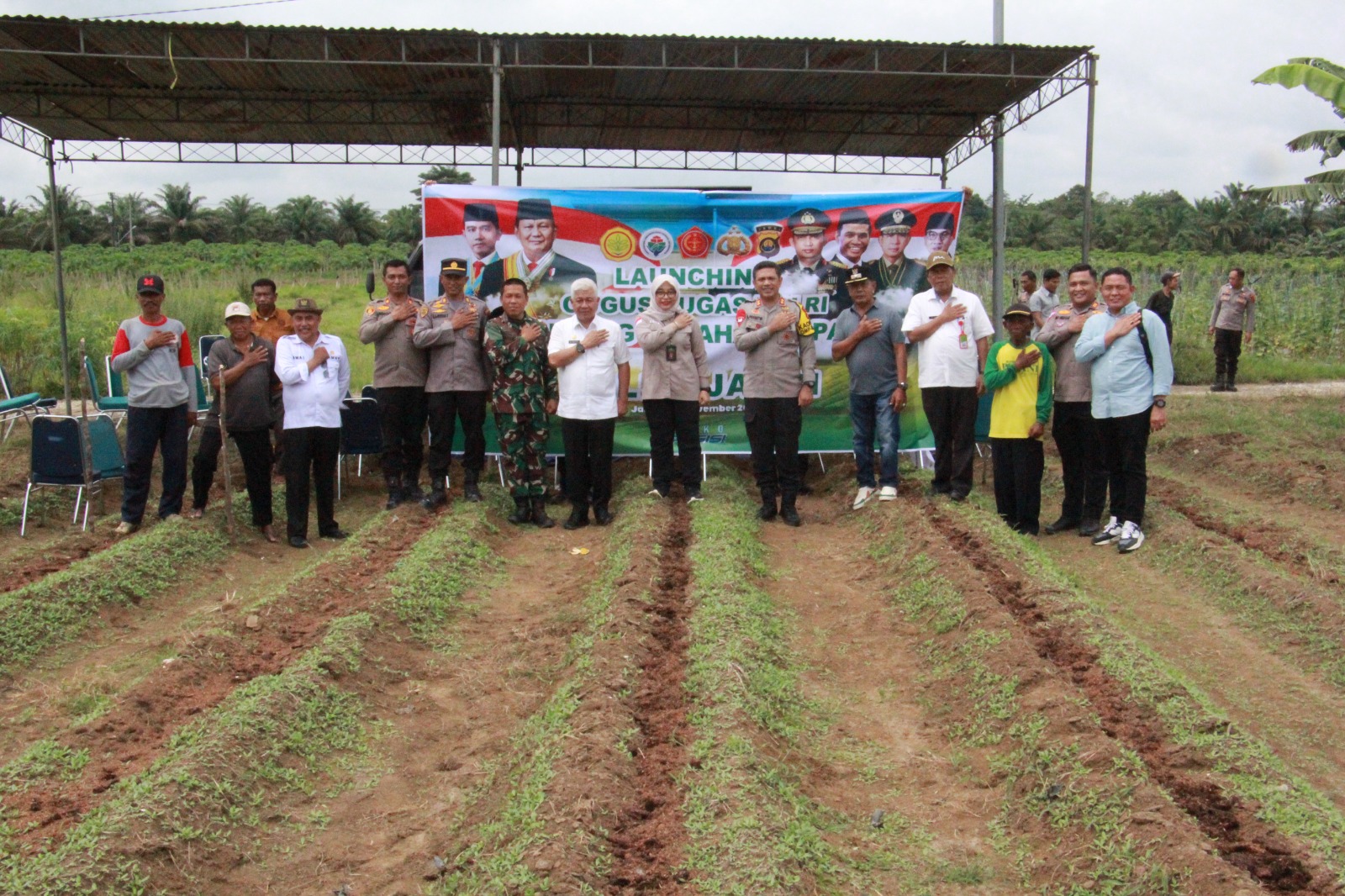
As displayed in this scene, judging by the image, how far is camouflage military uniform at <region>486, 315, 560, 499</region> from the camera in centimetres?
836

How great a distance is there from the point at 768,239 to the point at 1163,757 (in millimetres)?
6035

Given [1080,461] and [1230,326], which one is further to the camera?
[1230,326]

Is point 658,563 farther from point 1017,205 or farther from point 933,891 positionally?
point 1017,205

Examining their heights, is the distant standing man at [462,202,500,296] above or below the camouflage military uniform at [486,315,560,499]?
above

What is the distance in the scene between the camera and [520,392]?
27.6 feet

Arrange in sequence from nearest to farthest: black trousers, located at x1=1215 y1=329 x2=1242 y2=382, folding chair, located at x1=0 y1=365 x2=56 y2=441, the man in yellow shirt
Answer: the man in yellow shirt → folding chair, located at x1=0 y1=365 x2=56 y2=441 → black trousers, located at x1=1215 y1=329 x2=1242 y2=382

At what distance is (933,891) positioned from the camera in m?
3.61

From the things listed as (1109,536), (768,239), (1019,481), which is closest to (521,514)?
(768,239)

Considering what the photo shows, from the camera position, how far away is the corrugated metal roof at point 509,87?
35.5 feet

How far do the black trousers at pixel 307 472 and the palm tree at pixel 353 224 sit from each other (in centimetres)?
3995

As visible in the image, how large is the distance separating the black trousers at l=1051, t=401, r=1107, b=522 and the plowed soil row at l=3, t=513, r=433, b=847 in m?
4.79

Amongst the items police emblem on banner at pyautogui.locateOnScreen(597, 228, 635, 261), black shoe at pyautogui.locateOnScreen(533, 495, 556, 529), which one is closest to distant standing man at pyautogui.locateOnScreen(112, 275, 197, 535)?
black shoe at pyautogui.locateOnScreen(533, 495, 556, 529)

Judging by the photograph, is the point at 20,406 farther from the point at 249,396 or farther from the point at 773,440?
the point at 773,440

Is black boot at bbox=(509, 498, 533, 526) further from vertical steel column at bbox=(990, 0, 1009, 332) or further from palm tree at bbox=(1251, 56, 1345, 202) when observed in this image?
palm tree at bbox=(1251, 56, 1345, 202)
